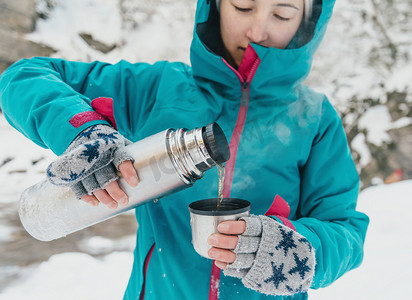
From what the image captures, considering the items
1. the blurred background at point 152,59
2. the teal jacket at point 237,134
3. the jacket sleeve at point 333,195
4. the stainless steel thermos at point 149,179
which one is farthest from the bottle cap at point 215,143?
the blurred background at point 152,59

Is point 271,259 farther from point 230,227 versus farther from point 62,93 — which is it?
point 62,93

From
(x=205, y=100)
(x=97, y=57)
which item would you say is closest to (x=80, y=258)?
(x=205, y=100)

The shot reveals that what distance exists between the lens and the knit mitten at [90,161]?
58 cm

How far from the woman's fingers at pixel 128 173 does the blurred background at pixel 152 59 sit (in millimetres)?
1558

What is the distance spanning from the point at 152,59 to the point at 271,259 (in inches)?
218

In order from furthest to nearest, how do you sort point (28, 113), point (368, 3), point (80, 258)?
point (368, 3) → point (80, 258) → point (28, 113)

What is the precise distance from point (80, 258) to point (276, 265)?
84.4 inches

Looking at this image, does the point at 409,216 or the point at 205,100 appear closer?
the point at 205,100

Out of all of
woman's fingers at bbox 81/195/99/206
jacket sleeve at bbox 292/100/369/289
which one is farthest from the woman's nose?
woman's fingers at bbox 81/195/99/206

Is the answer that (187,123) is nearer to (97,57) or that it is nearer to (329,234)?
(329,234)

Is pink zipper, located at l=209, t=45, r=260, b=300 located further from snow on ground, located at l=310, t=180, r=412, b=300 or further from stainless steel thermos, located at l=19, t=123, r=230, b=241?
snow on ground, located at l=310, t=180, r=412, b=300

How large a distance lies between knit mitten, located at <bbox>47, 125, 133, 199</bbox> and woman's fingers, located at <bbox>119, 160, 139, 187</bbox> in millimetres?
12

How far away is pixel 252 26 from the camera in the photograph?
872mm

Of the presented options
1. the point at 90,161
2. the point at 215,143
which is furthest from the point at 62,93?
the point at 215,143
